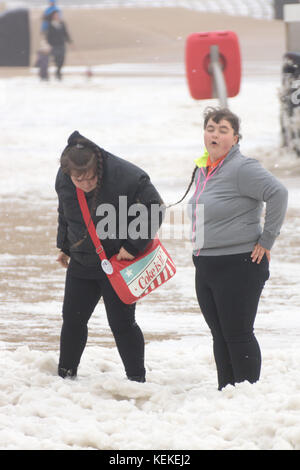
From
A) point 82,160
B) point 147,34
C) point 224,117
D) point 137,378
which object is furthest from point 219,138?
point 147,34

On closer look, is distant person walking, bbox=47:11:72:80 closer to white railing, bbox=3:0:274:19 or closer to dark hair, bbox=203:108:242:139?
dark hair, bbox=203:108:242:139

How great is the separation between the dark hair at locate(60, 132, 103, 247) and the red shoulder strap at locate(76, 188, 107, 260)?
0.03 meters

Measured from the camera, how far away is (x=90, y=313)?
477 centimetres

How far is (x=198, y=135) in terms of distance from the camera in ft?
54.1

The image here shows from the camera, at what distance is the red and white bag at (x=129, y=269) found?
450 cm

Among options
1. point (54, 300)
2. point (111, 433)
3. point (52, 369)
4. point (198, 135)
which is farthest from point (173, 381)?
point (198, 135)

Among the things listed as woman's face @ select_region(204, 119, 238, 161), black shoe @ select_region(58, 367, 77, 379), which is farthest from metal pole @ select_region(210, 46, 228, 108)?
woman's face @ select_region(204, 119, 238, 161)

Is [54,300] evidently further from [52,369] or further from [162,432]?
[162,432]

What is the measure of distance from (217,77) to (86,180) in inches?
302

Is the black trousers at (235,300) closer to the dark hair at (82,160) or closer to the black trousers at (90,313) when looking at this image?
the black trousers at (90,313)

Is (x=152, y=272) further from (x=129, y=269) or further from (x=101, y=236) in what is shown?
(x=101, y=236)

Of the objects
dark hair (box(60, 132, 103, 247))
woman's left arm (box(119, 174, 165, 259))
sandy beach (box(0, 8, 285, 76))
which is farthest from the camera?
sandy beach (box(0, 8, 285, 76))

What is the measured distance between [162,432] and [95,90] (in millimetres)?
18408

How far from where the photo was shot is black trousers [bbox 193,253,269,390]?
4215mm
